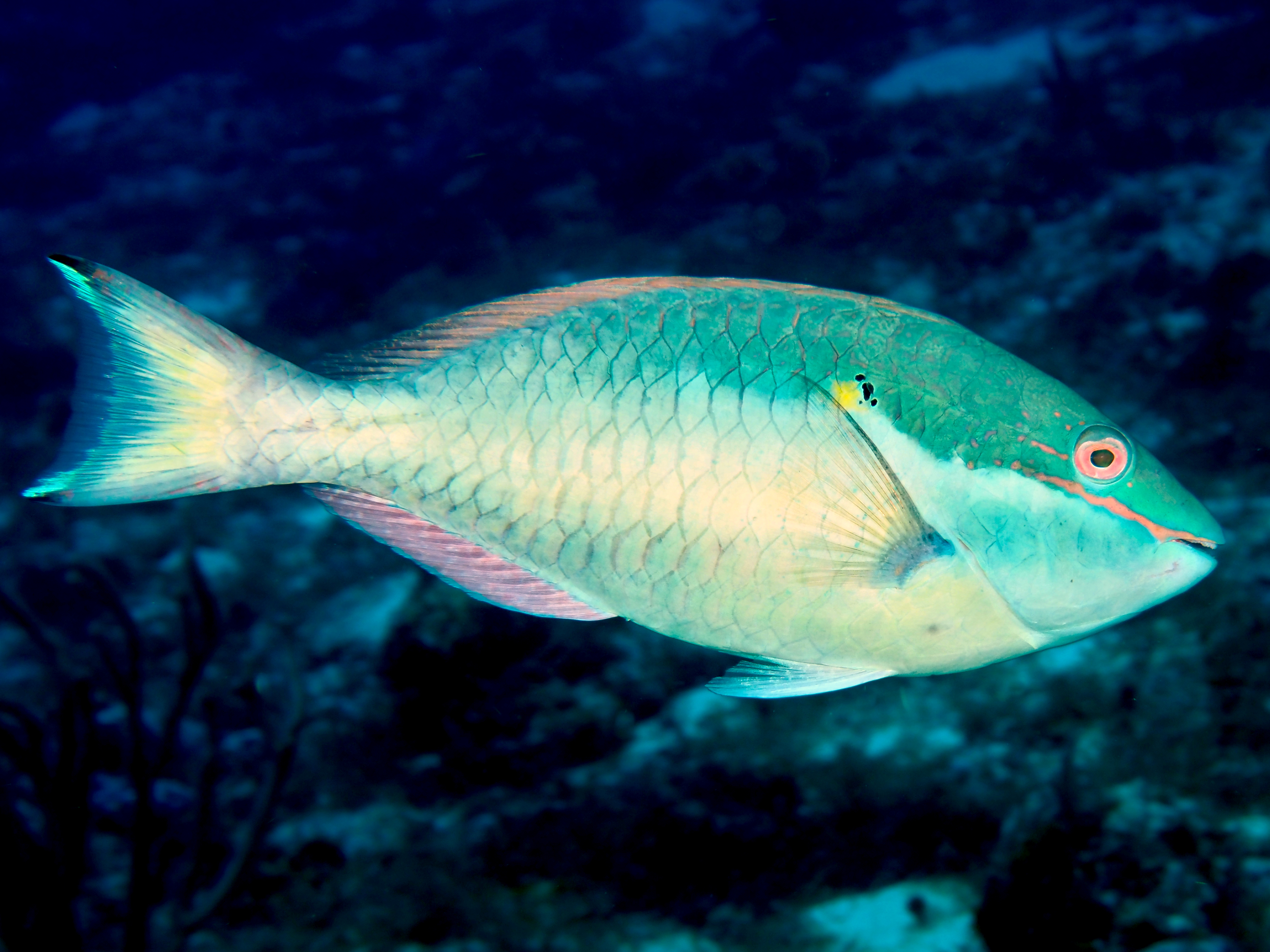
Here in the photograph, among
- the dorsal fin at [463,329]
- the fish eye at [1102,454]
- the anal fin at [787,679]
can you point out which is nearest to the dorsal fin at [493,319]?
the dorsal fin at [463,329]

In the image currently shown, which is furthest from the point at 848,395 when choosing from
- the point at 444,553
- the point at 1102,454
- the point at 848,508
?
the point at 444,553

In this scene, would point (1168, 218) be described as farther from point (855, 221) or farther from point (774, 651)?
point (774, 651)

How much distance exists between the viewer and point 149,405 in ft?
3.79

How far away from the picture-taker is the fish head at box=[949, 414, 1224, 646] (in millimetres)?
1043

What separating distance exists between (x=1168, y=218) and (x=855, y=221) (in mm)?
1274

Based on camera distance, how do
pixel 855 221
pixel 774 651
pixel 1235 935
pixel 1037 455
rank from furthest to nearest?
1. pixel 1235 935
2. pixel 855 221
3. pixel 774 651
4. pixel 1037 455

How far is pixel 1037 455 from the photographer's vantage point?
1.05 meters

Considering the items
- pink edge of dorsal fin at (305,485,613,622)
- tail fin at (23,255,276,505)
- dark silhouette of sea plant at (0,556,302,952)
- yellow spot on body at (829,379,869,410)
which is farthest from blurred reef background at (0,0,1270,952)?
yellow spot on body at (829,379,869,410)

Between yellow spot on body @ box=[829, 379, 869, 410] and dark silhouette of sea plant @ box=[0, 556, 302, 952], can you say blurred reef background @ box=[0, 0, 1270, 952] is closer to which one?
dark silhouette of sea plant @ box=[0, 556, 302, 952]

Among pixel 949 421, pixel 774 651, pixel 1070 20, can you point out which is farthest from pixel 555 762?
pixel 1070 20

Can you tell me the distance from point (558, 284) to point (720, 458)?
1386 mm

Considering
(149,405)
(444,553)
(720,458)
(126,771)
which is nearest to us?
(720,458)

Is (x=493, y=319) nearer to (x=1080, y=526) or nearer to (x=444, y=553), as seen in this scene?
(x=444, y=553)

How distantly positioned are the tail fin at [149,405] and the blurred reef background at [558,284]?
1.15 meters
